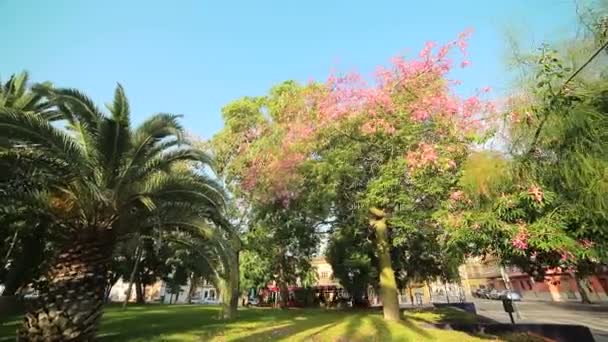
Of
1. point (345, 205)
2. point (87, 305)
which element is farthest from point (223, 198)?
point (345, 205)

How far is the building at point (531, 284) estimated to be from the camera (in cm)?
2652

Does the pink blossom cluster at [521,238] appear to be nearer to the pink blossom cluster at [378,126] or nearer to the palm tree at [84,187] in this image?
the pink blossom cluster at [378,126]

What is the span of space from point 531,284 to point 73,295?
56655 millimetres

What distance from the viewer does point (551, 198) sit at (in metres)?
6.07

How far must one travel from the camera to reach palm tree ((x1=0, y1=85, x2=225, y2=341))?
776 centimetres

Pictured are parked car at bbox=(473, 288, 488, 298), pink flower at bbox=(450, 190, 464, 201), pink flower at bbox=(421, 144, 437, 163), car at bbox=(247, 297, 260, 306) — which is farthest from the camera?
parked car at bbox=(473, 288, 488, 298)

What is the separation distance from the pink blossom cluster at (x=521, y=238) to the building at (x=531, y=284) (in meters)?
1.97

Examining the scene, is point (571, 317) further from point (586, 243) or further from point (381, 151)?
point (586, 243)

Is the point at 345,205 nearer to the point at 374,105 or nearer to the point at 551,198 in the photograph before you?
the point at 374,105

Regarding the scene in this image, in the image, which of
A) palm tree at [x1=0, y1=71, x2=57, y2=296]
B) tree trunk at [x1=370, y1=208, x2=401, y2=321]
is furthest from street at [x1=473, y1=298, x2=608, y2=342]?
palm tree at [x1=0, y1=71, x2=57, y2=296]

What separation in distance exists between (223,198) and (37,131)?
4849mm

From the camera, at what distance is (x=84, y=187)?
8367 mm

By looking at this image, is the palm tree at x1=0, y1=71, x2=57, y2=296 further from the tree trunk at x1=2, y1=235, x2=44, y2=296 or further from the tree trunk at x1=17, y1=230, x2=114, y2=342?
the tree trunk at x1=17, y1=230, x2=114, y2=342

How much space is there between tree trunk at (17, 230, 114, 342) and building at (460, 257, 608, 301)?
32.4 feet
